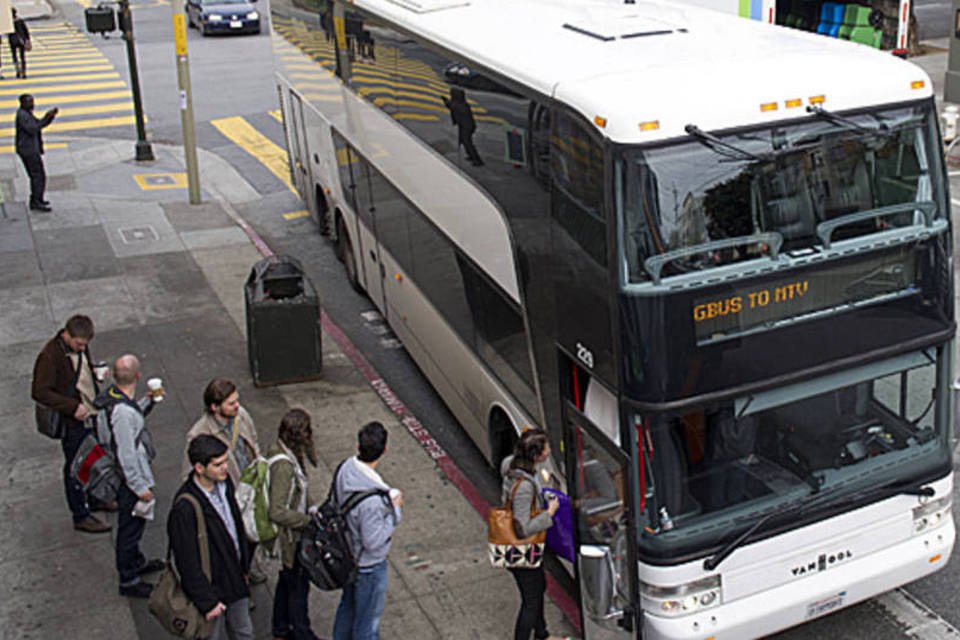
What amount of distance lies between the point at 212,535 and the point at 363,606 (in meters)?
1.22

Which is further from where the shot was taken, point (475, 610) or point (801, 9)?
point (801, 9)

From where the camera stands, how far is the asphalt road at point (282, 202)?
8531mm

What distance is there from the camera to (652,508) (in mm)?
7113

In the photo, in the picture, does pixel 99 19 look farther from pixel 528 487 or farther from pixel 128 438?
pixel 528 487

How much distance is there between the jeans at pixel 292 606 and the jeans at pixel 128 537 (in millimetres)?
1159

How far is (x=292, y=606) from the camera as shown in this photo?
8.01m

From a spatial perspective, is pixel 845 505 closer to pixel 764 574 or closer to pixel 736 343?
pixel 764 574

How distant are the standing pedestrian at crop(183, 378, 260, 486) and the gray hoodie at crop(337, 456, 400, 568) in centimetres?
105

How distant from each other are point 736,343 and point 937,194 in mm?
1714

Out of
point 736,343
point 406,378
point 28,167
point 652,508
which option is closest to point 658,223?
point 736,343

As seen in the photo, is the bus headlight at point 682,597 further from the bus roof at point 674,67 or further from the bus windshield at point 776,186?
the bus roof at point 674,67

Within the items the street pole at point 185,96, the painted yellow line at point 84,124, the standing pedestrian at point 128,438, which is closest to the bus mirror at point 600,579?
the standing pedestrian at point 128,438

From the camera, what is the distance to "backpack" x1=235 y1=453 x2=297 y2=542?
7.43 meters

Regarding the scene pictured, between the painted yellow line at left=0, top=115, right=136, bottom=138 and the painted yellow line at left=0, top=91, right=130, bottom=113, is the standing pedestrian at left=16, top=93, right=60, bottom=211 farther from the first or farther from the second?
the painted yellow line at left=0, top=91, right=130, bottom=113
